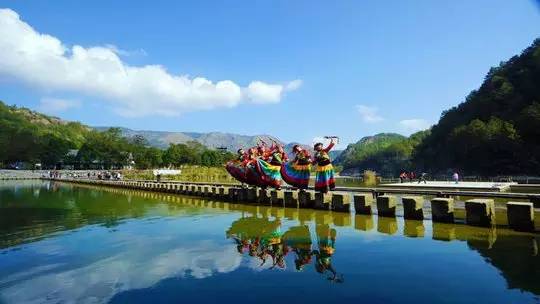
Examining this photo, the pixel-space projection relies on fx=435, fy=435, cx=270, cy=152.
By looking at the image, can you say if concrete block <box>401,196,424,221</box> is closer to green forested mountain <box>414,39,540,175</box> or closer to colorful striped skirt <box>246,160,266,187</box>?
colorful striped skirt <box>246,160,266,187</box>

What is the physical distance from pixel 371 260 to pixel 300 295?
326 centimetres

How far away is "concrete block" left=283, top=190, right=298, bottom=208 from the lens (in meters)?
23.5

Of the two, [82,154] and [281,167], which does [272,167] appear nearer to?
[281,167]

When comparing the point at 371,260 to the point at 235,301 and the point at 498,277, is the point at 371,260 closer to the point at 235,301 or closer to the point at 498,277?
the point at 498,277

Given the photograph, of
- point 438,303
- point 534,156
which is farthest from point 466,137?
point 438,303

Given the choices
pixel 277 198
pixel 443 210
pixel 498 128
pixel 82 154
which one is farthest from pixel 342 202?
pixel 82 154

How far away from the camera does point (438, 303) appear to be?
7664 millimetres

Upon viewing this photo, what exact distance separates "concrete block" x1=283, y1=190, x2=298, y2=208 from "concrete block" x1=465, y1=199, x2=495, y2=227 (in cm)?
978

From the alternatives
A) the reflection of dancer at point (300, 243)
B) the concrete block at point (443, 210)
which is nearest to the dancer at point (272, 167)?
the reflection of dancer at point (300, 243)

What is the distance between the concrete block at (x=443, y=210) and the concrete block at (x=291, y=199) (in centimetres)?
841

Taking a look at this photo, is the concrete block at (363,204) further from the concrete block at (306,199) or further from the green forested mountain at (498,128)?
the green forested mountain at (498,128)

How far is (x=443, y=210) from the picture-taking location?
1628cm

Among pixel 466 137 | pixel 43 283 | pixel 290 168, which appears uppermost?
pixel 466 137

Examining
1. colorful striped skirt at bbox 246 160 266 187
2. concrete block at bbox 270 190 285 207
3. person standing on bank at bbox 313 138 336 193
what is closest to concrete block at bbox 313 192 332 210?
person standing on bank at bbox 313 138 336 193
